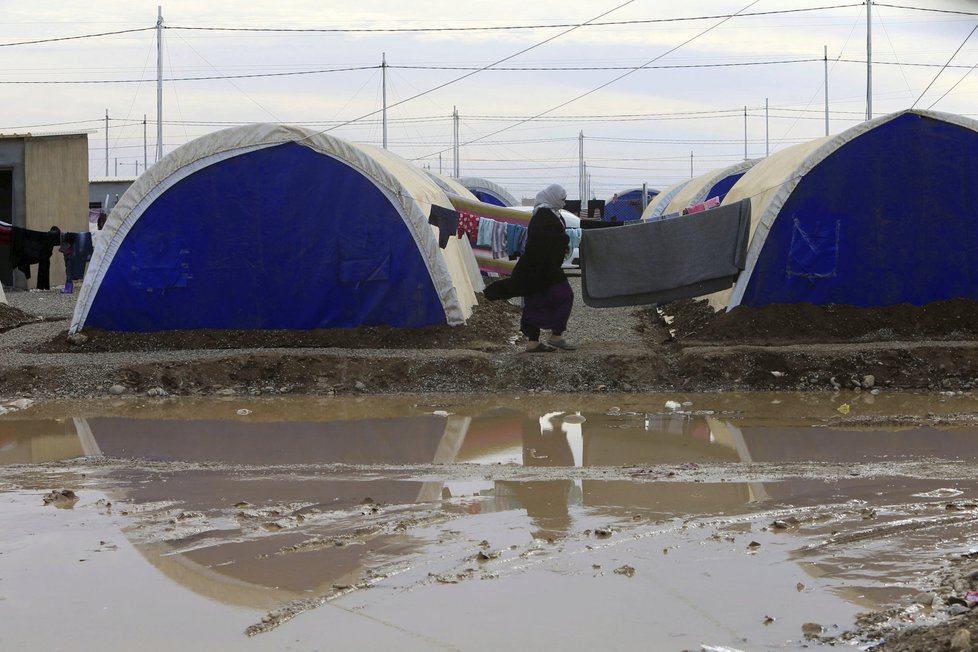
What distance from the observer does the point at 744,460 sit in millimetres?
7793

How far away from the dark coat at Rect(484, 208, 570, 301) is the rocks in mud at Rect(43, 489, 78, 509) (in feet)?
19.2

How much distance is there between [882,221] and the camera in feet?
43.6

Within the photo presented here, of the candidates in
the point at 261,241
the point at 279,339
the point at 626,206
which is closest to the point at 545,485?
the point at 279,339

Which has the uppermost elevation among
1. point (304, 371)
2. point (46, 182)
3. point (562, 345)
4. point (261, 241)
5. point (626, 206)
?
point (626, 206)

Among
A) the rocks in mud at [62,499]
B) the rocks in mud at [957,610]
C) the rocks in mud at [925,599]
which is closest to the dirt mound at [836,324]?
the rocks in mud at [62,499]

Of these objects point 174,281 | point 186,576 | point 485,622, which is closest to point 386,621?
point 485,622

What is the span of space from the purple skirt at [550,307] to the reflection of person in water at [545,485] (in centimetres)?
231

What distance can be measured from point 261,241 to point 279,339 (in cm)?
117

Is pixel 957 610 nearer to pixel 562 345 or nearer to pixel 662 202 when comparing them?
pixel 562 345

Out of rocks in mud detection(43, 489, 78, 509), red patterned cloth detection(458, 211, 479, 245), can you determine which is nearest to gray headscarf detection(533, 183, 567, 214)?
red patterned cloth detection(458, 211, 479, 245)

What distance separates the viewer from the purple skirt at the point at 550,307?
11.7 metres

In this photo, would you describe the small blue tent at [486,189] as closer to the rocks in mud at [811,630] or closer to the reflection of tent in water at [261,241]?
the reflection of tent in water at [261,241]

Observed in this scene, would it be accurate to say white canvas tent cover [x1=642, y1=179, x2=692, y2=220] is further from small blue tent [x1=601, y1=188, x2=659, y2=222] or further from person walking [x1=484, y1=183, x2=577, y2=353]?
person walking [x1=484, y1=183, x2=577, y2=353]

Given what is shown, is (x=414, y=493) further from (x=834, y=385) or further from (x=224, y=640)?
(x=834, y=385)
